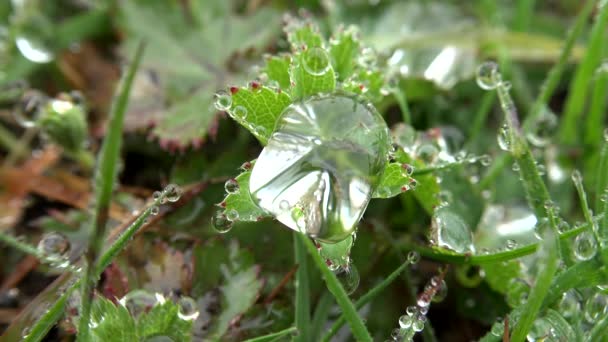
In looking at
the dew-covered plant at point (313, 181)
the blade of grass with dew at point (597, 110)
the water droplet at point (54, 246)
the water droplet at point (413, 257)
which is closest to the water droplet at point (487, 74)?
the dew-covered plant at point (313, 181)

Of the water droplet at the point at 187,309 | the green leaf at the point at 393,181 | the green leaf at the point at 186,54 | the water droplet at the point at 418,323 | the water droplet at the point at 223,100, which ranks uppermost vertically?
the green leaf at the point at 186,54

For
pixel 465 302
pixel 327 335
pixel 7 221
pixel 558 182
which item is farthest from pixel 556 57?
pixel 7 221

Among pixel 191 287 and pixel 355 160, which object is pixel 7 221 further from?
pixel 355 160

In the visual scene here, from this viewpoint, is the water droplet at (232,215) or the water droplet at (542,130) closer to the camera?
the water droplet at (232,215)

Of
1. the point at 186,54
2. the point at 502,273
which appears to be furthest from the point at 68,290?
the point at 186,54

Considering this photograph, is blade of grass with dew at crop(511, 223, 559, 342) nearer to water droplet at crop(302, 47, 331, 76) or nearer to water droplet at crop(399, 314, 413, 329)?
water droplet at crop(399, 314, 413, 329)

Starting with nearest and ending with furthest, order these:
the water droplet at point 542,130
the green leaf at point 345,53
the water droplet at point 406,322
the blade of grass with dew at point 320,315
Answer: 1. the water droplet at point 406,322
2. the blade of grass with dew at point 320,315
3. the green leaf at point 345,53
4. the water droplet at point 542,130

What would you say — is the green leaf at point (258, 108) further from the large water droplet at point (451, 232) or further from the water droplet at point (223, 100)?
the large water droplet at point (451, 232)

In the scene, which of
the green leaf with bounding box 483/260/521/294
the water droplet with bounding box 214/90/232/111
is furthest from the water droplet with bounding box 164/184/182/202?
the green leaf with bounding box 483/260/521/294
